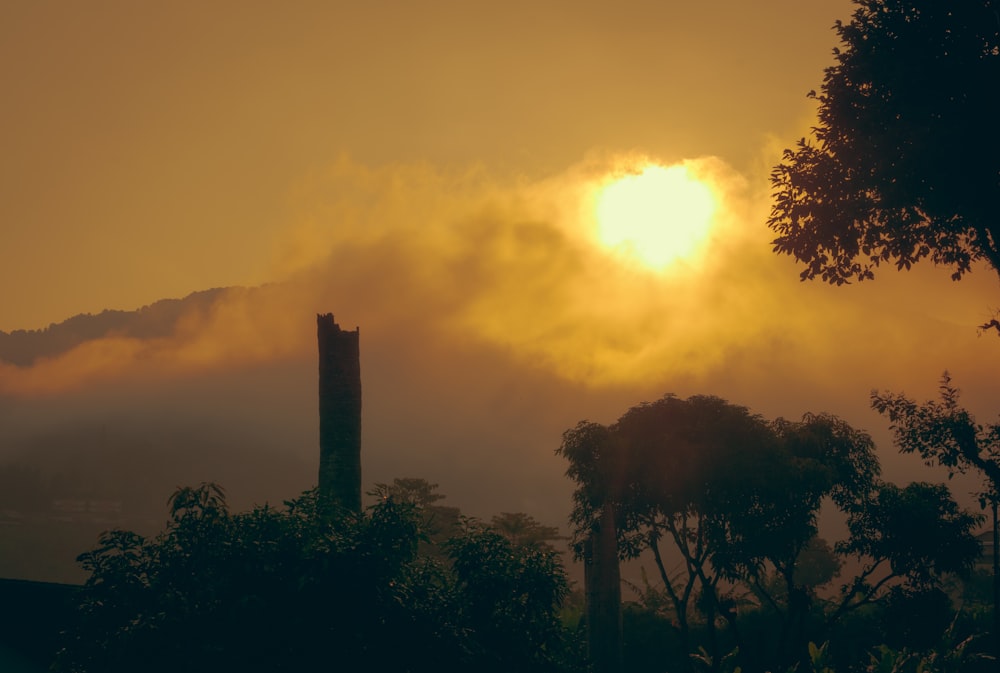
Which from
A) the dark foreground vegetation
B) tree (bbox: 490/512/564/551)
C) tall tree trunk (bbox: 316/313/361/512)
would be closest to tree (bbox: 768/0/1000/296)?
the dark foreground vegetation

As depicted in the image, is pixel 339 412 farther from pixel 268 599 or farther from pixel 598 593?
pixel 598 593

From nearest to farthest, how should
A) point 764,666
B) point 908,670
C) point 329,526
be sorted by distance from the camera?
point 329,526 < point 908,670 < point 764,666

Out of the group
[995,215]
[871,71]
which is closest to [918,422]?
[995,215]

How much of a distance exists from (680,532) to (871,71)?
2008 centimetres

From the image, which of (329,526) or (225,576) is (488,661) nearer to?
(329,526)

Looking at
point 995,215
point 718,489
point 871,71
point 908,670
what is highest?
point 871,71

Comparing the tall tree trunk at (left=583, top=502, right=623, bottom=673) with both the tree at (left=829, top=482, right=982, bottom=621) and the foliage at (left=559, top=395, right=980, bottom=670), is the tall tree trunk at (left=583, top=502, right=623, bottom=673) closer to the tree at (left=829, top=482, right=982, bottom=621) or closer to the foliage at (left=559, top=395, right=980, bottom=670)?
the foliage at (left=559, top=395, right=980, bottom=670)

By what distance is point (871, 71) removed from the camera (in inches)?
864

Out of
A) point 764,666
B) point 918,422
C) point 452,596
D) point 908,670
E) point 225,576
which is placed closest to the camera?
point 225,576

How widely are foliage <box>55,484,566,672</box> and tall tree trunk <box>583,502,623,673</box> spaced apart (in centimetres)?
1970

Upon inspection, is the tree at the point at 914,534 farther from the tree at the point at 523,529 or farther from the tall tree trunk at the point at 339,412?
the tree at the point at 523,529

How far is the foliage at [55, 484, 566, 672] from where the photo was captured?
44.6 ft

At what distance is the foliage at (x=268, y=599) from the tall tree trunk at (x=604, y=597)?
19700 mm

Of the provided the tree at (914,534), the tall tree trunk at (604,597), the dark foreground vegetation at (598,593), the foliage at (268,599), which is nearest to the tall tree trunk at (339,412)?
the dark foreground vegetation at (598,593)
